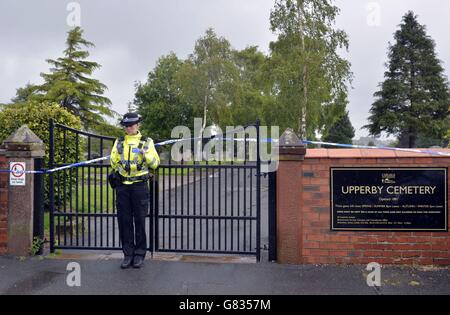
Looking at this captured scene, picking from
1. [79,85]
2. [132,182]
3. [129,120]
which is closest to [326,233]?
[132,182]

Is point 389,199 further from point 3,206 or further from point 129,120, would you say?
point 3,206

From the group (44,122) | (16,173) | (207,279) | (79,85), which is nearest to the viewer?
(207,279)

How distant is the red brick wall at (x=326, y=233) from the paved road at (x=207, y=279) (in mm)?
184

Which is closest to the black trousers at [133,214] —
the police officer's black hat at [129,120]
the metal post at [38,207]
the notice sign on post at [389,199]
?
the police officer's black hat at [129,120]

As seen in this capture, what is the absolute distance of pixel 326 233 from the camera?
6004 millimetres

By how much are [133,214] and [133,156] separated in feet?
2.62

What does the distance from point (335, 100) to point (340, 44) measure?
10.1 feet

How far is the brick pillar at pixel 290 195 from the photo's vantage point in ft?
19.6

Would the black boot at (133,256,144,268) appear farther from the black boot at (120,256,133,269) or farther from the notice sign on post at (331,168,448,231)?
the notice sign on post at (331,168,448,231)

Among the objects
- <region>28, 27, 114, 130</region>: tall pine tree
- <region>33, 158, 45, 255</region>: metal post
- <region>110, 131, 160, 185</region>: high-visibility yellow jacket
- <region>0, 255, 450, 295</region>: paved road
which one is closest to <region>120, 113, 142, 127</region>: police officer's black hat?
<region>110, 131, 160, 185</region>: high-visibility yellow jacket

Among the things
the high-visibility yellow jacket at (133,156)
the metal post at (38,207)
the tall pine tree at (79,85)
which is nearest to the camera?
the high-visibility yellow jacket at (133,156)

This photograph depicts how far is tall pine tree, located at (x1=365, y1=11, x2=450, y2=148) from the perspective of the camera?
42.7 meters

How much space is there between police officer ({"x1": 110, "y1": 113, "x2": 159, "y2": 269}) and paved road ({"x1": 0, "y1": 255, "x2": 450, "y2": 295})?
0.30 meters

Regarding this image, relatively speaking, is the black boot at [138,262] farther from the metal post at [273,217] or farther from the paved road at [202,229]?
the metal post at [273,217]
